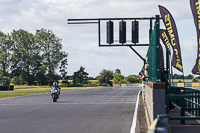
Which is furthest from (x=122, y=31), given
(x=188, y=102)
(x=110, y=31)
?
(x=188, y=102)

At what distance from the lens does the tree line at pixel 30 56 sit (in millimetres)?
107188

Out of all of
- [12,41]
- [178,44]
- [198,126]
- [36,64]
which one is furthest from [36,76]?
[198,126]

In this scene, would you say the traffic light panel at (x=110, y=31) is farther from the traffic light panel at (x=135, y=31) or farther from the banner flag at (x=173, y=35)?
the banner flag at (x=173, y=35)

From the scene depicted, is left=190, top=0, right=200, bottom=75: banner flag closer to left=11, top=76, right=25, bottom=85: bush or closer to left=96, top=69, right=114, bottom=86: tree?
left=11, top=76, right=25, bottom=85: bush

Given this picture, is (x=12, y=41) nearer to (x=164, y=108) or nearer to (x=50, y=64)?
(x=50, y=64)

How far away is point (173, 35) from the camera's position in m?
17.5

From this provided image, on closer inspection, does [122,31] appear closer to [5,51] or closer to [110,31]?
[110,31]

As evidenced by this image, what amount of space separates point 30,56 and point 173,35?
95816 mm

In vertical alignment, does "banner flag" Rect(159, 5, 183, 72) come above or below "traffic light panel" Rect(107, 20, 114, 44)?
below

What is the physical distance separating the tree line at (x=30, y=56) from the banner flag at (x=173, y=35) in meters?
91.2

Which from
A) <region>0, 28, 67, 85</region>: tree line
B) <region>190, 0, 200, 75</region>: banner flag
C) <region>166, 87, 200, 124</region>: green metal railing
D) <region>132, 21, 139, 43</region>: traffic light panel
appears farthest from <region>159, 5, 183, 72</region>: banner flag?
<region>0, 28, 67, 85</region>: tree line

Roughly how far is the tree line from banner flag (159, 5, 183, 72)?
91230 mm

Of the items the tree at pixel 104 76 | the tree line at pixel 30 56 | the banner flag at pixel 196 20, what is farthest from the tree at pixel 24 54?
the banner flag at pixel 196 20

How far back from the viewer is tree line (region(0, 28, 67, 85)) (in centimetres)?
10719
